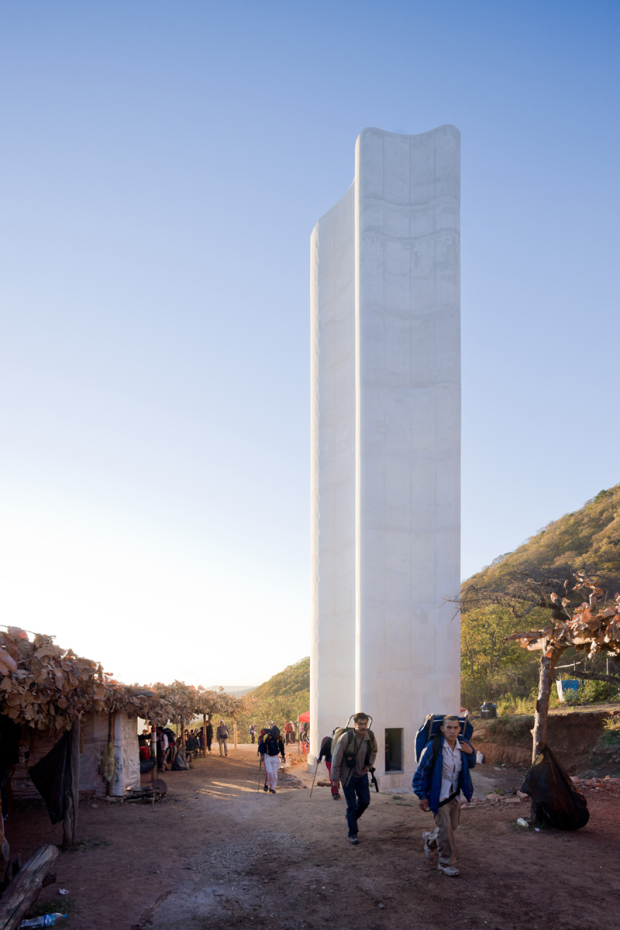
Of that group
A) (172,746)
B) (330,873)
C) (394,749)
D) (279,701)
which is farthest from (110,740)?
(279,701)

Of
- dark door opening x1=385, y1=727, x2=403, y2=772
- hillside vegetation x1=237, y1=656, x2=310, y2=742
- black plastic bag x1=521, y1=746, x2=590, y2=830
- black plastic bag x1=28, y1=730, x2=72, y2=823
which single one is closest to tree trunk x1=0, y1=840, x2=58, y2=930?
black plastic bag x1=28, y1=730, x2=72, y2=823

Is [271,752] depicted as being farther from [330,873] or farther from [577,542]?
[577,542]

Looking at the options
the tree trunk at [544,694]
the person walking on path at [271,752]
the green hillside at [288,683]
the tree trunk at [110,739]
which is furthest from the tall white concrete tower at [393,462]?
the green hillside at [288,683]

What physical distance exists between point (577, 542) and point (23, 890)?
39628mm

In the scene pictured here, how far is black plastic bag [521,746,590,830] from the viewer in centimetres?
862

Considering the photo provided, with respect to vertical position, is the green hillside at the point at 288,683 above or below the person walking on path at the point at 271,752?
below

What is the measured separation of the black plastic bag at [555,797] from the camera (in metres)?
8.62

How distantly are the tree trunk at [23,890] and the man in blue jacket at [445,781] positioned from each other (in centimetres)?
397

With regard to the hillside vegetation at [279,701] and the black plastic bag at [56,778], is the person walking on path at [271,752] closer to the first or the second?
the black plastic bag at [56,778]

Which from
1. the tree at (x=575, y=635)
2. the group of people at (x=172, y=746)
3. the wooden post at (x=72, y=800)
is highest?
the tree at (x=575, y=635)

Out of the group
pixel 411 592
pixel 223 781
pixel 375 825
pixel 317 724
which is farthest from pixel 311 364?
pixel 375 825

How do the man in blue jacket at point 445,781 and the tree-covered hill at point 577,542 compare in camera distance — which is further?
the tree-covered hill at point 577,542

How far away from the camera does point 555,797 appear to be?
28.3ft

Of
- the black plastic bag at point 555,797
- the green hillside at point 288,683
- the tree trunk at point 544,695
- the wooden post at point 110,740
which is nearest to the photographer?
the black plastic bag at point 555,797
